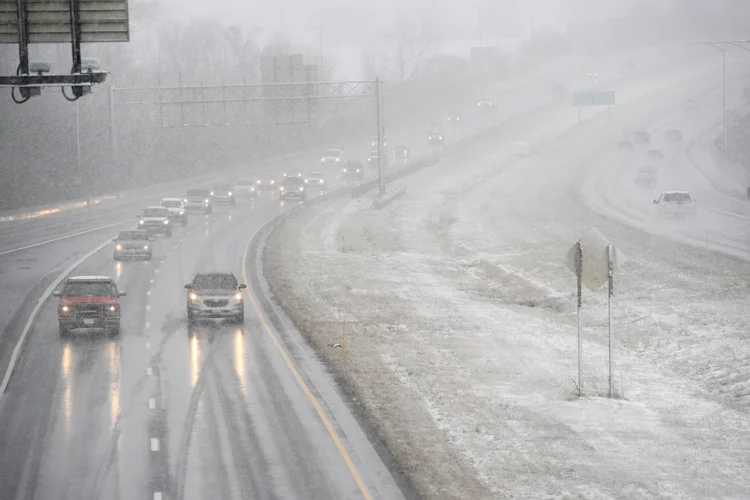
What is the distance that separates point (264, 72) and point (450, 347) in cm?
4899

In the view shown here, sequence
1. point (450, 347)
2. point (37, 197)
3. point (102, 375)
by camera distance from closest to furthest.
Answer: point (102, 375)
point (450, 347)
point (37, 197)

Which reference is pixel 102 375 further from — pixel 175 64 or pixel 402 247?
pixel 175 64

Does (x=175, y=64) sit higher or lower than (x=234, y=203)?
higher

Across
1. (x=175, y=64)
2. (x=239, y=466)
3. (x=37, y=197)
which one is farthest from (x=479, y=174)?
(x=239, y=466)

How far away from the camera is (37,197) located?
8725 centimetres

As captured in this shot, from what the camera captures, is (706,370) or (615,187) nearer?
(706,370)

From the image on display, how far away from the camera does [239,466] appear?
67.2 ft

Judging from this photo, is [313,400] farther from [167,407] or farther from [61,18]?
[61,18]

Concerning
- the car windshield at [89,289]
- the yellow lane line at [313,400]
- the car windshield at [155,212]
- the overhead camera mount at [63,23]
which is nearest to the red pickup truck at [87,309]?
the car windshield at [89,289]

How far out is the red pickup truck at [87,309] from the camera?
35.4m

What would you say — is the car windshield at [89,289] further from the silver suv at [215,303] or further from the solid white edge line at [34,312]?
the silver suv at [215,303]

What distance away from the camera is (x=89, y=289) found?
36.3m

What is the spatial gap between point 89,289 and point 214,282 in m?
4.39

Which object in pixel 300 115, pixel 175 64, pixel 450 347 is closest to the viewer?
pixel 450 347
